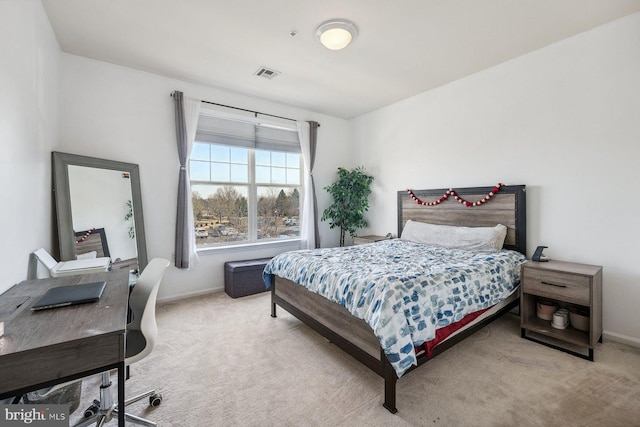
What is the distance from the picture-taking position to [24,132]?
194cm

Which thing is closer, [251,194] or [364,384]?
[364,384]

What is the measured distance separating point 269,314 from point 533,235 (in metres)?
3.04

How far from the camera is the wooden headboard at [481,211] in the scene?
304cm

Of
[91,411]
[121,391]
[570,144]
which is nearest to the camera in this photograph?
[121,391]

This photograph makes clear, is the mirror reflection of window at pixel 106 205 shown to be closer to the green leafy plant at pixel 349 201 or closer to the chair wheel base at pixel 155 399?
the chair wheel base at pixel 155 399

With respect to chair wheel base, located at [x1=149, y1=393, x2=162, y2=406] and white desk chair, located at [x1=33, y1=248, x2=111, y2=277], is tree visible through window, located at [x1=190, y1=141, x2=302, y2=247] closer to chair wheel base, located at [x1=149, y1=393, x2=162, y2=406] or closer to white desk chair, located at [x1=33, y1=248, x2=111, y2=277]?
white desk chair, located at [x1=33, y1=248, x2=111, y2=277]

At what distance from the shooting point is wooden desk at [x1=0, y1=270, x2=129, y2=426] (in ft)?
3.04

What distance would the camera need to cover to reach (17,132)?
1814 millimetres

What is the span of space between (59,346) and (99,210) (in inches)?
98.6

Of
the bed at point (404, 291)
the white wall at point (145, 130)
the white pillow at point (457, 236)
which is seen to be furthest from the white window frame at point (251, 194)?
the white pillow at point (457, 236)

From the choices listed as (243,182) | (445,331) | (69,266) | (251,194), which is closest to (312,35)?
(243,182)

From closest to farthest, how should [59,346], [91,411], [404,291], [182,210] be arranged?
[59,346], [91,411], [404,291], [182,210]

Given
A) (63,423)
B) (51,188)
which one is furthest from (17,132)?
(63,423)

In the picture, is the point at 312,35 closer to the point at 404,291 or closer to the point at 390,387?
the point at 404,291
